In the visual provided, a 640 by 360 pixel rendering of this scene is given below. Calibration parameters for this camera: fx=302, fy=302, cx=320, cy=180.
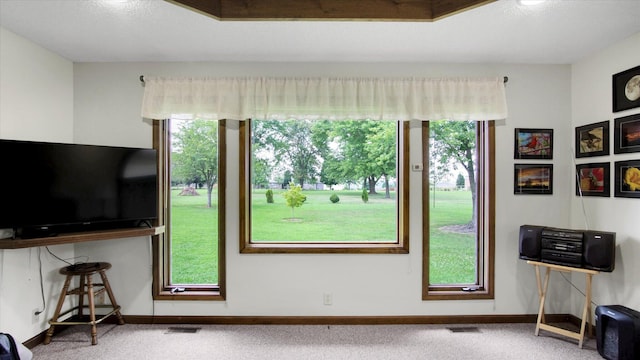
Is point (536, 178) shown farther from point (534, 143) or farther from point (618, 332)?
point (618, 332)

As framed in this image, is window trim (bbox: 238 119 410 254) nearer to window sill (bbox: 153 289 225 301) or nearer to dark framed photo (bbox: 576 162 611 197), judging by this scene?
window sill (bbox: 153 289 225 301)

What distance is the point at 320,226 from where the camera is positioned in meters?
3.08

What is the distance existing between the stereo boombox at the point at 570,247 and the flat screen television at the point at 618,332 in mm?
317

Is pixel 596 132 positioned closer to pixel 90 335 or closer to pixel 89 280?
pixel 89 280

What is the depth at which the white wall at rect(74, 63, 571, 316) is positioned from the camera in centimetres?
289

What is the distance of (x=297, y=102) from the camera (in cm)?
284

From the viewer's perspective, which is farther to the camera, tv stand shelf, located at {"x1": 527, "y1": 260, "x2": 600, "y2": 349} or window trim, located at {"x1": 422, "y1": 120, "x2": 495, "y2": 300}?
window trim, located at {"x1": 422, "y1": 120, "x2": 495, "y2": 300}

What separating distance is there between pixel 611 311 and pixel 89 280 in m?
4.12

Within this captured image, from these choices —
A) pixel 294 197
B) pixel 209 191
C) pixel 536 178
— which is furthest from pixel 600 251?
pixel 209 191

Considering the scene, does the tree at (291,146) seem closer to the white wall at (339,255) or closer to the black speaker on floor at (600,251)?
the white wall at (339,255)

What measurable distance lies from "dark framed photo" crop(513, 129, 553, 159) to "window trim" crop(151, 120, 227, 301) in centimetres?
285

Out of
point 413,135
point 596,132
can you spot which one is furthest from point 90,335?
point 596,132

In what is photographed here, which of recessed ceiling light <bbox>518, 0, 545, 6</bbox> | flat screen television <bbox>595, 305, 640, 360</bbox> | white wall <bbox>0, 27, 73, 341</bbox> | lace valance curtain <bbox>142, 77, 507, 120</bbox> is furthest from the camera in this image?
lace valance curtain <bbox>142, 77, 507, 120</bbox>

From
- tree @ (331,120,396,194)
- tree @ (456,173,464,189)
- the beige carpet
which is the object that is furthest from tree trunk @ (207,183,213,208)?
tree @ (456,173,464,189)
